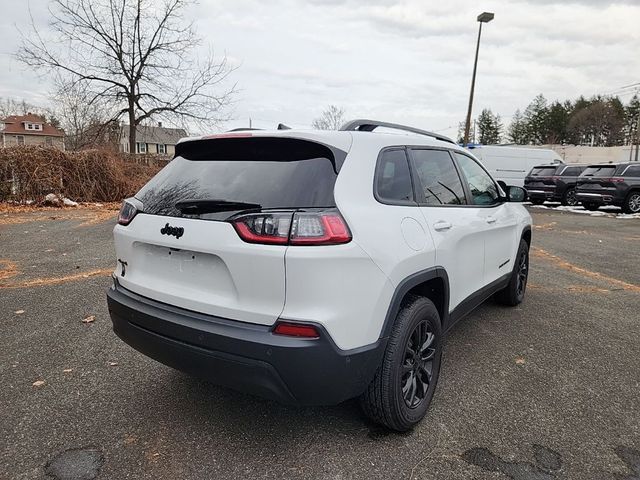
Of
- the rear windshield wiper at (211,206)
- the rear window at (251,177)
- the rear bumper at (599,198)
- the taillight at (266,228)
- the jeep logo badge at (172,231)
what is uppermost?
the rear window at (251,177)

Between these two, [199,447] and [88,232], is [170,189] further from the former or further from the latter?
[88,232]

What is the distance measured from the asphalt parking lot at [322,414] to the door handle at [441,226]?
1.09m

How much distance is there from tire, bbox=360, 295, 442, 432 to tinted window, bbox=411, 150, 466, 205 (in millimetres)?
723

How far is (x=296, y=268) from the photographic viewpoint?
6.46ft

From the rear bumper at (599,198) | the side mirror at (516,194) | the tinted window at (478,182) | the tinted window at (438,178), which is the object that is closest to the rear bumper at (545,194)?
the rear bumper at (599,198)

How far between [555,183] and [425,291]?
17.3 metres

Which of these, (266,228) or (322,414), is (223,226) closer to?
(266,228)

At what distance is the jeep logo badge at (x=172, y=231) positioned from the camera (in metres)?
2.25

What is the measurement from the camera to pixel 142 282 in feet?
8.16

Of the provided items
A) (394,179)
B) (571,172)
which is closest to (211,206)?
(394,179)

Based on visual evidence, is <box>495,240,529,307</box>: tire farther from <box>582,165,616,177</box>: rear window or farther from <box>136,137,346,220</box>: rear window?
<box>582,165,616,177</box>: rear window

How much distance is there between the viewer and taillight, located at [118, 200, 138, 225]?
2.62 metres

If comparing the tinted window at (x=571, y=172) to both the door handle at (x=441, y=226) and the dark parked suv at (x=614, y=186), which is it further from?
the door handle at (x=441, y=226)

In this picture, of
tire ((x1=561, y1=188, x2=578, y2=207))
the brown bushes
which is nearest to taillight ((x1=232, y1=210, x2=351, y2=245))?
the brown bushes
